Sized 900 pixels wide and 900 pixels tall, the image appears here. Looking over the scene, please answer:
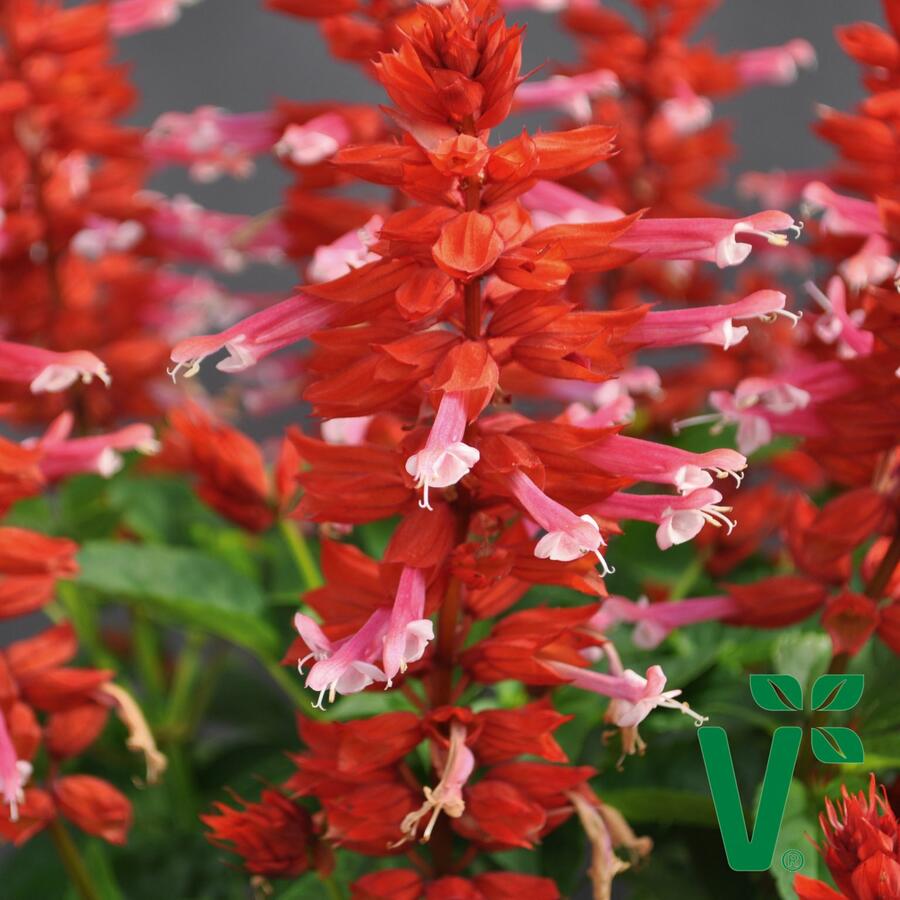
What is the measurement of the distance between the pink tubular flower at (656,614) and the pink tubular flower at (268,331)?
0.20 m

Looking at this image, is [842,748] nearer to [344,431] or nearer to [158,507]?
[344,431]

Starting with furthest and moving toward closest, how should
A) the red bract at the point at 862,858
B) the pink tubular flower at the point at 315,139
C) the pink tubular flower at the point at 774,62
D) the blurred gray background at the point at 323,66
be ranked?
the blurred gray background at the point at 323,66 → the pink tubular flower at the point at 774,62 → the pink tubular flower at the point at 315,139 → the red bract at the point at 862,858

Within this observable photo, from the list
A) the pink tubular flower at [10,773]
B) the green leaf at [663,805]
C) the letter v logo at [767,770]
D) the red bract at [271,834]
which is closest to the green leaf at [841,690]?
the letter v logo at [767,770]

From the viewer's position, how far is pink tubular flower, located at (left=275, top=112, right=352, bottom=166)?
28.8 inches

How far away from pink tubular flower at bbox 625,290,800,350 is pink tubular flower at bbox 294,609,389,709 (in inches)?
5.6

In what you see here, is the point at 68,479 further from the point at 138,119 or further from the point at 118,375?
the point at 138,119

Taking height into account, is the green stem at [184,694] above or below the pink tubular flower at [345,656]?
below

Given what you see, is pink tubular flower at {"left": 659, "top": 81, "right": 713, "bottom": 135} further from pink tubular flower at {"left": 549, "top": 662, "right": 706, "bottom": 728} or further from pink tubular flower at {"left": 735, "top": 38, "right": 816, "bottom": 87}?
pink tubular flower at {"left": 549, "top": 662, "right": 706, "bottom": 728}

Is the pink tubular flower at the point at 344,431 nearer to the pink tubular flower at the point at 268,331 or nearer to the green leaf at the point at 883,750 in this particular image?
the pink tubular flower at the point at 268,331

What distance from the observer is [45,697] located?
61 cm

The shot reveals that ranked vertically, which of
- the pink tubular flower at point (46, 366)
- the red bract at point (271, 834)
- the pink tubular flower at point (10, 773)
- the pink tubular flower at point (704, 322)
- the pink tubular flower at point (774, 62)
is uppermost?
the pink tubular flower at point (704, 322)

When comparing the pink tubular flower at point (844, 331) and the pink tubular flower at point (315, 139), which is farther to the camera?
the pink tubular flower at point (315, 139)

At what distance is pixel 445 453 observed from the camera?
1.42 ft

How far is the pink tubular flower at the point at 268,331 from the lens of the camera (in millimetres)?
490
